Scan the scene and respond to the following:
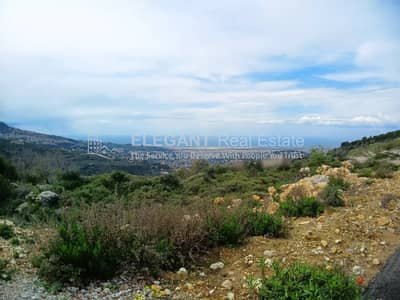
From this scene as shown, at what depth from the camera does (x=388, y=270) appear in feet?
12.8

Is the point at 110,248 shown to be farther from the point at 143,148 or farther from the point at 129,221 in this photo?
the point at 143,148

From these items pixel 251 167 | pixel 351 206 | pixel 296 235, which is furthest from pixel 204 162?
pixel 296 235

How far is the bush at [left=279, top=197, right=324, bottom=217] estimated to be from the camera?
5.98m

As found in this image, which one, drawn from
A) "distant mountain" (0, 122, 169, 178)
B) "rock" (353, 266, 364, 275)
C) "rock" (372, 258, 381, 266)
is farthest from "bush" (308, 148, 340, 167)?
"rock" (353, 266, 364, 275)

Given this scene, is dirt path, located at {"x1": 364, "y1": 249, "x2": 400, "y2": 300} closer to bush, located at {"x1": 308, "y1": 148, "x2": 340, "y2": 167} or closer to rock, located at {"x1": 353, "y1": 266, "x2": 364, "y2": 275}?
rock, located at {"x1": 353, "y1": 266, "x2": 364, "y2": 275}

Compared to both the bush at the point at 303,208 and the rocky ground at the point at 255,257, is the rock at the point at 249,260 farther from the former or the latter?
the bush at the point at 303,208

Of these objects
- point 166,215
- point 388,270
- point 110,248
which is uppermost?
point 166,215

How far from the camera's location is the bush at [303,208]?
598 cm

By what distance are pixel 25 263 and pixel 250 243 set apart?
2.52 m

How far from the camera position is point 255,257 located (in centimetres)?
412

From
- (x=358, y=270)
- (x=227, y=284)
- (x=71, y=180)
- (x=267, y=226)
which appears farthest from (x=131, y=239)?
(x=71, y=180)

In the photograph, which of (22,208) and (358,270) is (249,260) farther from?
(22,208)

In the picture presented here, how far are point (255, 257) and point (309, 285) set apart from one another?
129 cm

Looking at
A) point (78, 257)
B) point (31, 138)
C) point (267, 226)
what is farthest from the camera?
point (31, 138)
